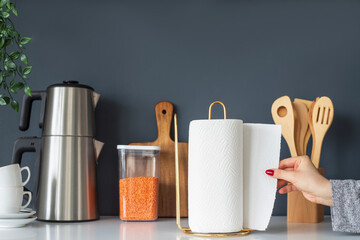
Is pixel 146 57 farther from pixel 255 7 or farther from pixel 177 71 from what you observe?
pixel 255 7

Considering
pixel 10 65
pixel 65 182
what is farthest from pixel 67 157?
pixel 10 65

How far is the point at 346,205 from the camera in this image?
102 centimetres

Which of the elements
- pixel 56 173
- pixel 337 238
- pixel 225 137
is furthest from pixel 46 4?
pixel 337 238

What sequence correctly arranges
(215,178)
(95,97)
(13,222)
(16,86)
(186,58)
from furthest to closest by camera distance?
(186,58), (95,97), (16,86), (13,222), (215,178)

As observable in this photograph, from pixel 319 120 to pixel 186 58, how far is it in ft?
1.42

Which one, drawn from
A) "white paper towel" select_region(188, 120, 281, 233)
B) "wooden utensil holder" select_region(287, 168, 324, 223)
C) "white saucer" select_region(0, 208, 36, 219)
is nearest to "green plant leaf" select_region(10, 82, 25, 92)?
"white saucer" select_region(0, 208, 36, 219)

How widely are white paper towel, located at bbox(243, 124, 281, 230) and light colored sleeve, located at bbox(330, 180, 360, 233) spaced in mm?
132

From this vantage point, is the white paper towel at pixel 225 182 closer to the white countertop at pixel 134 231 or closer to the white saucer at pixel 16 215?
the white countertop at pixel 134 231

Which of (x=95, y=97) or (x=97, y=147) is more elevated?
(x=95, y=97)

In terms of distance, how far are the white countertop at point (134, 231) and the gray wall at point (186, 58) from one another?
0.25 metres

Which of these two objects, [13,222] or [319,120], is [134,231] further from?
[319,120]

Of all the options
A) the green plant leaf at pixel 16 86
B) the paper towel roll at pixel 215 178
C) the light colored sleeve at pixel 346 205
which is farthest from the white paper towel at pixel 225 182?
the green plant leaf at pixel 16 86

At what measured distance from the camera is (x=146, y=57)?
1447mm

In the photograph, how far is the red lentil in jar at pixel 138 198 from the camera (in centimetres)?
123
